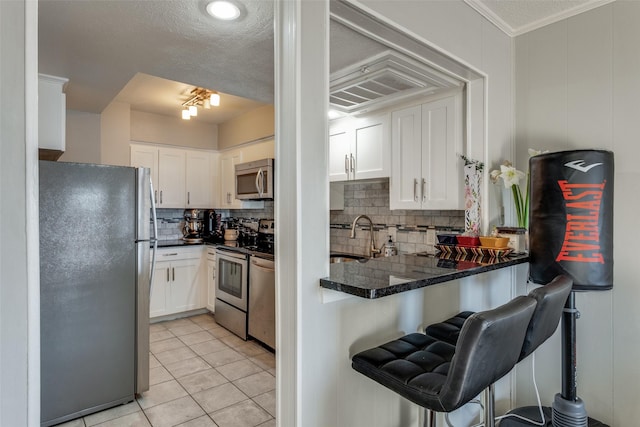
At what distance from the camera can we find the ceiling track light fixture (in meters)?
3.47

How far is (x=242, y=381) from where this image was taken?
2.71 meters

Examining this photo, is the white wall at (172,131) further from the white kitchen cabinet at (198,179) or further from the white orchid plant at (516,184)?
the white orchid plant at (516,184)

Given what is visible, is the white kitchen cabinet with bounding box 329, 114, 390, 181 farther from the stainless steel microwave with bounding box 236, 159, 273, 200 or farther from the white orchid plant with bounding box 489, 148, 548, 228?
the stainless steel microwave with bounding box 236, 159, 273, 200

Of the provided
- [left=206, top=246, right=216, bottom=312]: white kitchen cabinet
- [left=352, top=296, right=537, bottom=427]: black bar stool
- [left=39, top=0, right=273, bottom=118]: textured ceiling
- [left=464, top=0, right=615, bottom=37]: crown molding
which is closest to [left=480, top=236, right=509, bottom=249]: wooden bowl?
[left=352, top=296, right=537, bottom=427]: black bar stool

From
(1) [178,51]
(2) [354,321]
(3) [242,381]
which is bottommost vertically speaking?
(3) [242,381]

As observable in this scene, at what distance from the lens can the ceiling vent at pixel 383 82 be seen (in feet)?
6.17

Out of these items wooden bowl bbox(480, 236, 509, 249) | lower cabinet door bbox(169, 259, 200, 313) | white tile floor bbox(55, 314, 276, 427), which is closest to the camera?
wooden bowl bbox(480, 236, 509, 249)

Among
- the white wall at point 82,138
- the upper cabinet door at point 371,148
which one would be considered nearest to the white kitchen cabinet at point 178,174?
the white wall at point 82,138

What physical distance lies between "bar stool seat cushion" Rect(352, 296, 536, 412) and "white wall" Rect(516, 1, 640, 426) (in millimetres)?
1278

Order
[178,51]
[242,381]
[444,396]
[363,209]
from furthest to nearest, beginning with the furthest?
[363,209], [242,381], [178,51], [444,396]

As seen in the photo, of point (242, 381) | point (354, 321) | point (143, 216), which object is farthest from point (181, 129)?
point (354, 321)

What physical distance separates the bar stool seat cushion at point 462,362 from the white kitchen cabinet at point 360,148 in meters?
1.59

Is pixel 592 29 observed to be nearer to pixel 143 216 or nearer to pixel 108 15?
pixel 108 15

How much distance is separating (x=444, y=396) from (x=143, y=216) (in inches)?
85.5
